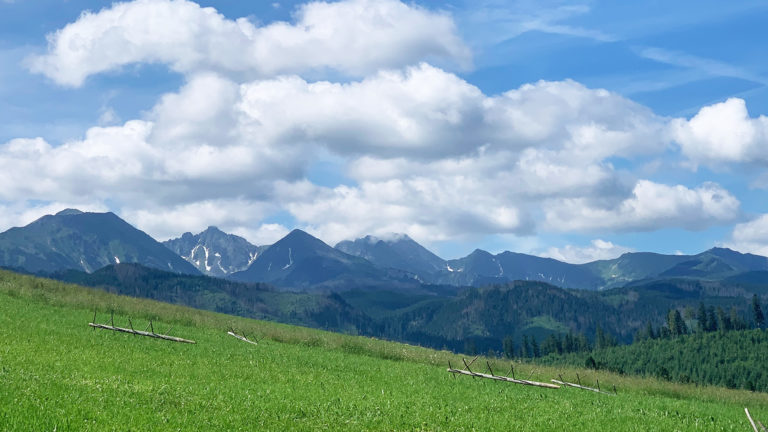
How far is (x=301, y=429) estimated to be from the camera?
2633 cm

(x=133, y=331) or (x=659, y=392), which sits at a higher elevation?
(x=133, y=331)

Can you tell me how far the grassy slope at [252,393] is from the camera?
85.6ft

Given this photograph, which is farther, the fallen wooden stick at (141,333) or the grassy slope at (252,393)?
the fallen wooden stick at (141,333)

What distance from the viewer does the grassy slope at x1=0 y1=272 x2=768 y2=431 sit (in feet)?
85.6

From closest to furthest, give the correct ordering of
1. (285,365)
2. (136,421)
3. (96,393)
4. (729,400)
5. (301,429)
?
(136,421) < (301,429) < (96,393) < (285,365) < (729,400)

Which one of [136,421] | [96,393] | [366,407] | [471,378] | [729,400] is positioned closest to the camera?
[136,421]

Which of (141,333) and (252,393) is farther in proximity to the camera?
(141,333)

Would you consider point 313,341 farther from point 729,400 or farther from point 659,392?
point 729,400

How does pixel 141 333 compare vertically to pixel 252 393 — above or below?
above

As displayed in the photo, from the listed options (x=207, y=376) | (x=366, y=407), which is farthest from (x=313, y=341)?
(x=366, y=407)

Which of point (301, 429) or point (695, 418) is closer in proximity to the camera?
point (301, 429)

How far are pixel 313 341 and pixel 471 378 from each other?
26793 millimetres

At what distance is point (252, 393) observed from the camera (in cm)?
3412

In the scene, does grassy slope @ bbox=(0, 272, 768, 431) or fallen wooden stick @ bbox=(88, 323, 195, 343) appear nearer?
grassy slope @ bbox=(0, 272, 768, 431)
